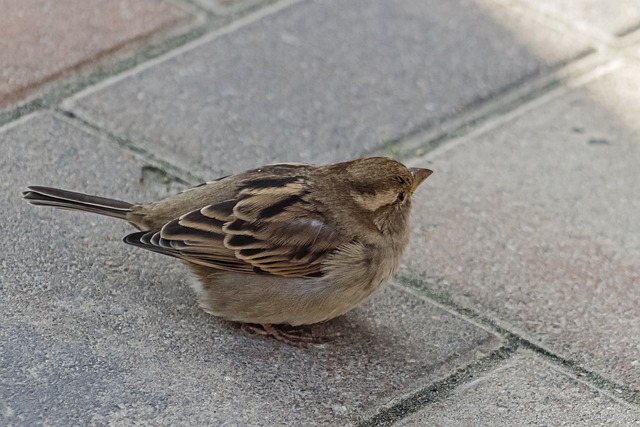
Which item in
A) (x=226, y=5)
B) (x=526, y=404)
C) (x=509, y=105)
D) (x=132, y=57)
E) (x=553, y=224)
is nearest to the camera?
(x=526, y=404)

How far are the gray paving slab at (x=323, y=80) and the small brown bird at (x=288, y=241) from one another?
0.72 metres

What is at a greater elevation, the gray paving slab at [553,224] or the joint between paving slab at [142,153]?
the gray paving slab at [553,224]

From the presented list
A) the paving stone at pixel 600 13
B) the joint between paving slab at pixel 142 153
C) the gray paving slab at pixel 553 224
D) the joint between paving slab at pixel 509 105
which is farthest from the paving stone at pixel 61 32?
the paving stone at pixel 600 13

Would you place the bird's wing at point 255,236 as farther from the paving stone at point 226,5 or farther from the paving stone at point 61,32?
the paving stone at point 226,5

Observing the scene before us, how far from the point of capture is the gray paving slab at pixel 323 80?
4633 millimetres

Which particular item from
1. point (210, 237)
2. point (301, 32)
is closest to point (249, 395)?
point (210, 237)

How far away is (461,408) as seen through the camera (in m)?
3.45

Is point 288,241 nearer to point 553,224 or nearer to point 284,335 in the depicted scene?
point 284,335

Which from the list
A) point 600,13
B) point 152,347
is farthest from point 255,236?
point 600,13

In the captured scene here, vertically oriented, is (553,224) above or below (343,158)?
above

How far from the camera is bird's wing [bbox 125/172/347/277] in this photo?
12.0 feet

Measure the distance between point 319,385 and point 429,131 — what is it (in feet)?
5.01

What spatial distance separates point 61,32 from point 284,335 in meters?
2.07

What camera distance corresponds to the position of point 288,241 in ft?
12.1
